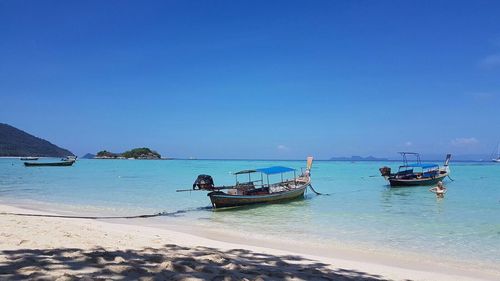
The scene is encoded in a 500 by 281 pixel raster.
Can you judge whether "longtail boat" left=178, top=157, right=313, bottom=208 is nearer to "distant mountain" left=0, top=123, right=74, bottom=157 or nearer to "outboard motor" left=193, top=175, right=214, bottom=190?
"outboard motor" left=193, top=175, right=214, bottom=190

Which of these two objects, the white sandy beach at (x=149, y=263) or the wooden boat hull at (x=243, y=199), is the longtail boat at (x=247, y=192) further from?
the white sandy beach at (x=149, y=263)

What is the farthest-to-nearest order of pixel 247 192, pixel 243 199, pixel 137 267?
pixel 247 192, pixel 243 199, pixel 137 267

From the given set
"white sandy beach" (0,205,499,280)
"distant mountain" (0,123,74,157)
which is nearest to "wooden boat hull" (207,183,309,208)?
"white sandy beach" (0,205,499,280)

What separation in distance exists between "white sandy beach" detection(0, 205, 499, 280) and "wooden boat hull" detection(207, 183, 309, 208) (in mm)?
10435

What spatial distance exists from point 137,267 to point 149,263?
18.3 inches

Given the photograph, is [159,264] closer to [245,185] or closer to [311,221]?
[311,221]

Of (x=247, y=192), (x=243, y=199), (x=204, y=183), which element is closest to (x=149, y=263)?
(x=204, y=183)

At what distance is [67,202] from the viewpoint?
2364 centimetres

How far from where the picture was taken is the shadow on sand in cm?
534

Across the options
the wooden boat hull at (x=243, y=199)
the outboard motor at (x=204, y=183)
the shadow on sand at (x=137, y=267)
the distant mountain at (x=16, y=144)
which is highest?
the distant mountain at (x=16, y=144)

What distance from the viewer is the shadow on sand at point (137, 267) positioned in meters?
5.34

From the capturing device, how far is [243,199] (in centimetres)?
2222

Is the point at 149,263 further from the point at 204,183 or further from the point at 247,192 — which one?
the point at 247,192

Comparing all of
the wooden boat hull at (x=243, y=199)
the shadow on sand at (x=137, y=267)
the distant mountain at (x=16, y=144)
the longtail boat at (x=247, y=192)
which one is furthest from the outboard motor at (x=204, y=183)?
the distant mountain at (x=16, y=144)
